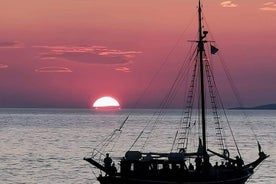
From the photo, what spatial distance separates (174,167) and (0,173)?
35772 mm

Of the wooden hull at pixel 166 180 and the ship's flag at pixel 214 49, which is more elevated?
the ship's flag at pixel 214 49

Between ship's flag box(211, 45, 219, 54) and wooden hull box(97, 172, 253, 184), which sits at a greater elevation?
ship's flag box(211, 45, 219, 54)

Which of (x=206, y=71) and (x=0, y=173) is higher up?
(x=206, y=71)

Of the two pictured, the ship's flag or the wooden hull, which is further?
the ship's flag

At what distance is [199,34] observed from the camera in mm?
71750

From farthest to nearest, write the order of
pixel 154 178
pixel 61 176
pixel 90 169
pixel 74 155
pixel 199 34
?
pixel 74 155, pixel 90 169, pixel 61 176, pixel 199 34, pixel 154 178

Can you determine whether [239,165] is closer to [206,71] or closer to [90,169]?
[206,71]

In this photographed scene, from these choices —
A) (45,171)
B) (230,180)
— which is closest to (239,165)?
(230,180)

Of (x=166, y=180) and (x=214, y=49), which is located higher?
(x=214, y=49)

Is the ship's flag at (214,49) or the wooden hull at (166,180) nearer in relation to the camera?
the wooden hull at (166,180)

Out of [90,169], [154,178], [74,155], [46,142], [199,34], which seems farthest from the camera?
[46,142]

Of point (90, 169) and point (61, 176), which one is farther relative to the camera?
point (90, 169)

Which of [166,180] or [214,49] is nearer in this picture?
[166,180]

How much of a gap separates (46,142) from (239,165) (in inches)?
3832
